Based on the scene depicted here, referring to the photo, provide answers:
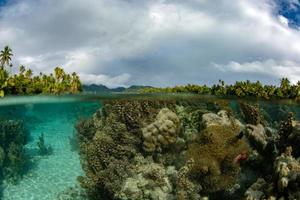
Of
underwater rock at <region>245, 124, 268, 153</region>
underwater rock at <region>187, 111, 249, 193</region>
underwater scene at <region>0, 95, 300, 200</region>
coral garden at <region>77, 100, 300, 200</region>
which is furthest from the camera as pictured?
underwater rock at <region>187, 111, 249, 193</region>

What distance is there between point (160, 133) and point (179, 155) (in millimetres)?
1359

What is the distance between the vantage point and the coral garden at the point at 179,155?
14.3 meters

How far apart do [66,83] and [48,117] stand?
3780 millimetres

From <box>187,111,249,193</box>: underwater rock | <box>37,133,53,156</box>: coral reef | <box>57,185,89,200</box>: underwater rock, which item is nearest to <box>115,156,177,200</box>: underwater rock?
<box>187,111,249,193</box>: underwater rock

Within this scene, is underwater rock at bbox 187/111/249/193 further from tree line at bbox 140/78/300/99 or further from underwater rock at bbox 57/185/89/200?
tree line at bbox 140/78/300/99

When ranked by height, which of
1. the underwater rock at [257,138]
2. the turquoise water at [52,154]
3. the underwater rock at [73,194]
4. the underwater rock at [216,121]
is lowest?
the underwater rock at [73,194]

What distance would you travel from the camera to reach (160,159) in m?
16.2

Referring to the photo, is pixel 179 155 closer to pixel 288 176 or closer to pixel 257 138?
pixel 257 138

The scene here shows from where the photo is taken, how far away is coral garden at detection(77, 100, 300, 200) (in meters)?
14.3

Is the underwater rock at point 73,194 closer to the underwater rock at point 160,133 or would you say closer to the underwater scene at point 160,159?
the underwater scene at point 160,159

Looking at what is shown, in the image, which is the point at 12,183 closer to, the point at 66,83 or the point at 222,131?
the point at 66,83

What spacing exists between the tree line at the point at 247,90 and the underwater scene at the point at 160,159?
591 cm

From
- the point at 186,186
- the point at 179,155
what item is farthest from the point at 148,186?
the point at 179,155

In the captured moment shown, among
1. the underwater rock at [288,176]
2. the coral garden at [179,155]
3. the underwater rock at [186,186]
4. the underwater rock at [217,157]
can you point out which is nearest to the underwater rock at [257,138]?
the coral garden at [179,155]
